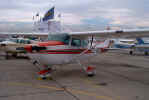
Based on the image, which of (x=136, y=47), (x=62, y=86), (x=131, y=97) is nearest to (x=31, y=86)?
(x=62, y=86)

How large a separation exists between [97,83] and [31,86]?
232 cm

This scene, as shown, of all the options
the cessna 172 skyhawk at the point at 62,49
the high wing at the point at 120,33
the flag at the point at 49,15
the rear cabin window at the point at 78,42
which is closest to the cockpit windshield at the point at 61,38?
the cessna 172 skyhawk at the point at 62,49

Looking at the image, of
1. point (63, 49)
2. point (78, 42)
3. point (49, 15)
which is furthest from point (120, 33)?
point (49, 15)

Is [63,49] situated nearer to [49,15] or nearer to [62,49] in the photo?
[62,49]

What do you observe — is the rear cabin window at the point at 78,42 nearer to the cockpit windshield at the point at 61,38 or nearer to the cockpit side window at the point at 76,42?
the cockpit side window at the point at 76,42

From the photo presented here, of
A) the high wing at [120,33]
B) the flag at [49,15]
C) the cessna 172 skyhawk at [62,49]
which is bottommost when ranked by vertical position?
the cessna 172 skyhawk at [62,49]

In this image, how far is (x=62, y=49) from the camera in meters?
6.62

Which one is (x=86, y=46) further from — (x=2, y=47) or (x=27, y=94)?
(x=2, y=47)

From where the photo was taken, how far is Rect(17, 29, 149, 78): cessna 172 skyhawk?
6.10 m

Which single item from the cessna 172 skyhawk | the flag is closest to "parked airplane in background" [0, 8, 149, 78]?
the cessna 172 skyhawk

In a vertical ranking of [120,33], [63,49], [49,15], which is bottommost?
[63,49]

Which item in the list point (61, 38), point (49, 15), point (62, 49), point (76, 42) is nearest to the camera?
point (62, 49)

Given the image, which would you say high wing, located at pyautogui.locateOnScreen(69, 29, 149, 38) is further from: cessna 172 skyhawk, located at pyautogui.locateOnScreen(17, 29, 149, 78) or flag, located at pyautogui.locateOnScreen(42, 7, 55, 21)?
flag, located at pyautogui.locateOnScreen(42, 7, 55, 21)

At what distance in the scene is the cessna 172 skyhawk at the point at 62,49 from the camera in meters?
6.10
